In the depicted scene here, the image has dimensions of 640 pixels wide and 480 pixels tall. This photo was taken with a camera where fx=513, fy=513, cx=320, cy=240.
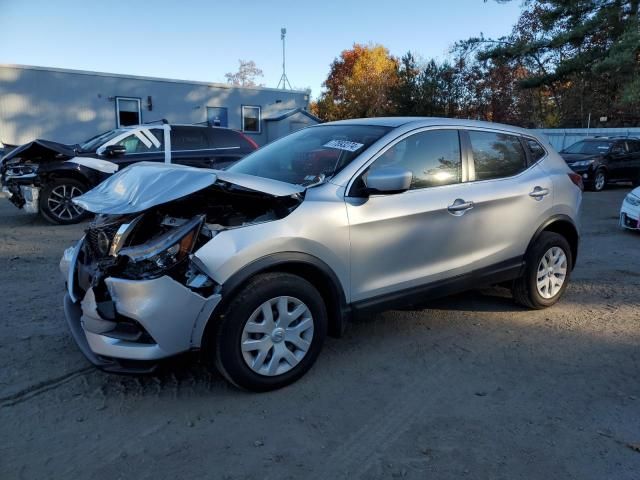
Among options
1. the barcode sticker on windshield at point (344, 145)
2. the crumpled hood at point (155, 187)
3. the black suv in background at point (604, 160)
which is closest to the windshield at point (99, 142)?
the crumpled hood at point (155, 187)

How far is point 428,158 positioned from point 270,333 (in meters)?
1.86

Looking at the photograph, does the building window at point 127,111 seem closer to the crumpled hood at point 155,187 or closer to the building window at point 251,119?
the building window at point 251,119

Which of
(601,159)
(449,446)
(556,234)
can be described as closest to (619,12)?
(601,159)

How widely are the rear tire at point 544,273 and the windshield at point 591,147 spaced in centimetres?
1307

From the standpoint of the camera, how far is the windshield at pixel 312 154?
3697mm

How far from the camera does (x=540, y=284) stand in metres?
4.71

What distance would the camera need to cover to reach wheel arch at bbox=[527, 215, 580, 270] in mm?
4594

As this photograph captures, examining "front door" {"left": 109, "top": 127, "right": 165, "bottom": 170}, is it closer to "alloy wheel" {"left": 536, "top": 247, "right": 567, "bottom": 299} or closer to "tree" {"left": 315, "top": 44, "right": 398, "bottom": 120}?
"alloy wheel" {"left": 536, "top": 247, "right": 567, "bottom": 299}

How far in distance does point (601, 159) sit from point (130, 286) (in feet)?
53.4

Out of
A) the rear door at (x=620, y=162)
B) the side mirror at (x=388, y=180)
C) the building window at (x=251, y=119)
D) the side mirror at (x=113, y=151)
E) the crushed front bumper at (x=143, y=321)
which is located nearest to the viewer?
the crushed front bumper at (x=143, y=321)

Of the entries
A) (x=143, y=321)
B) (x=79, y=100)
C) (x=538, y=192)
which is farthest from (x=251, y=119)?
(x=143, y=321)

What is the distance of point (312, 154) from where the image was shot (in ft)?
13.0

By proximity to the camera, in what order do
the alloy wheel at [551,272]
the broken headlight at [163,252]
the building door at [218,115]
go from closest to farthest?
the broken headlight at [163,252], the alloy wheel at [551,272], the building door at [218,115]

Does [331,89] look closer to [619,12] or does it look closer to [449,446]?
[619,12]
